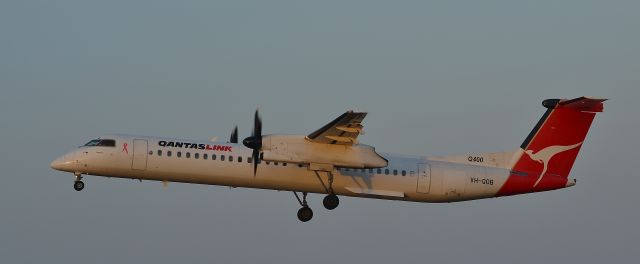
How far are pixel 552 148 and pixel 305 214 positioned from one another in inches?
326

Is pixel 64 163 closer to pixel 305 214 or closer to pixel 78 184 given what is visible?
pixel 78 184

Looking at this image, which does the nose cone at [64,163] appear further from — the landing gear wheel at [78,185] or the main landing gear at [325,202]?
the main landing gear at [325,202]

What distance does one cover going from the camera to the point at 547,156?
31.7m

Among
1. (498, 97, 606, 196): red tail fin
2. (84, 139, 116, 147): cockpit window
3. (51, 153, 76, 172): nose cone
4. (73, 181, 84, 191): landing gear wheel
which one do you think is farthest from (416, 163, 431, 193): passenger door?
(51, 153, 76, 172): nose cone

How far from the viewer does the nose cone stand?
29.9m

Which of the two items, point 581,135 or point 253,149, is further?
point 581,135

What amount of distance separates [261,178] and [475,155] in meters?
7.13

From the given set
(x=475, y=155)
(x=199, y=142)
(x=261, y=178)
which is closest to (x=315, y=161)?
(x=261, y=178)

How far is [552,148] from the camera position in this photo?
3180 centimetres

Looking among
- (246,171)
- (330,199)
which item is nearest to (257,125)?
(246,171)

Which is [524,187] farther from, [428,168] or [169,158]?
[169,158]

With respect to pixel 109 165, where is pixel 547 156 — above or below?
above

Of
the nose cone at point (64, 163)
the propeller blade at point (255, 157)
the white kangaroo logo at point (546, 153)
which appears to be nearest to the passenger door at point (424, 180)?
the white kangaroo logo at point (546, 153)

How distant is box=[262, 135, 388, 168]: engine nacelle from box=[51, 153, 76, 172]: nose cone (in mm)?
5978
